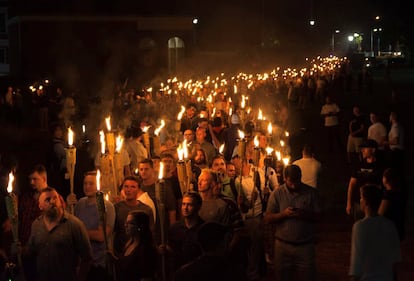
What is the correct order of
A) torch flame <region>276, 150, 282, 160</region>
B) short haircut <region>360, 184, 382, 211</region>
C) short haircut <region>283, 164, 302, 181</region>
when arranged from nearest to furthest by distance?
short haircut <region>360, 184, 382, 211</region> < short haircut <region>283, 164, 302, 181</region> < torch flame <region>276, 150, 282, 160</region>

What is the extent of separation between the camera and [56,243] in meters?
6.63

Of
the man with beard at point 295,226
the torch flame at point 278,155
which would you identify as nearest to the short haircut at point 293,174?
the man with beard at point 295,226

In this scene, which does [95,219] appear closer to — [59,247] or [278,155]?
[59,247]

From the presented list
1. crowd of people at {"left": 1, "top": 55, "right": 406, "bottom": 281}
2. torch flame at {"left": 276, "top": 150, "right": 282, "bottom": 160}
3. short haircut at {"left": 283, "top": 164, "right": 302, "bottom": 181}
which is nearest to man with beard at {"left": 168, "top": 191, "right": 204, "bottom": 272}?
crowd of people at {"left": 1, "top": 55, "right": 406, "bottom": 281}

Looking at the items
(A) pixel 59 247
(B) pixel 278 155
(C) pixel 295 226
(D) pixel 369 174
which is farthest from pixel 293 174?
(B) pixel 278 155

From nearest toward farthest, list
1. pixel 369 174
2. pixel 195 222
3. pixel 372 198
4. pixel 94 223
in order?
pixel 372 198, pixel 195 222, pixel 94 223, pixel 369 174

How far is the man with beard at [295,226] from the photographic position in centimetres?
767

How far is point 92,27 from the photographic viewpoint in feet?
174

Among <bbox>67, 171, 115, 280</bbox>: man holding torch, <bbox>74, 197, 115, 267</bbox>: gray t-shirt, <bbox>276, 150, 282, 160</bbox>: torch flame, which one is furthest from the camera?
<bbox>276, 150, 282, 160</bbox>: torch flame

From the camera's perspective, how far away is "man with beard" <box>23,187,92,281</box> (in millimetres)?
6633

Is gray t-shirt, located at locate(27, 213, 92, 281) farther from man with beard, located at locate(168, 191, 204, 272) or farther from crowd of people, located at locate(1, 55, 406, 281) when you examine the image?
man with beard, located at locate(168, 191, 204, 272)

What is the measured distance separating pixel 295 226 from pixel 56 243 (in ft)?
7.77

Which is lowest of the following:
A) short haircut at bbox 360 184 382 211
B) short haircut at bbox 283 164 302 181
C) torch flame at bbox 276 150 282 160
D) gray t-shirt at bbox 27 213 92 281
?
gray t-shirt at bbox 27 213 92 281

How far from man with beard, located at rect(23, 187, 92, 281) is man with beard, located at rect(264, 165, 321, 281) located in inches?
78.8
